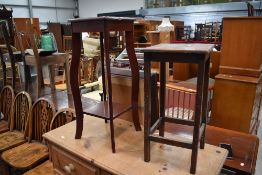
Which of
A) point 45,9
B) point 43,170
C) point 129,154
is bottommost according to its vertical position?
point 43,170

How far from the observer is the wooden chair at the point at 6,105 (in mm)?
2258

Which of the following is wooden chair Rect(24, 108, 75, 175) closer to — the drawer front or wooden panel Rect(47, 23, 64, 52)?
the drawer front

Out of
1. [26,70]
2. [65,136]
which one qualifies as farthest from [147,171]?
[26,70]

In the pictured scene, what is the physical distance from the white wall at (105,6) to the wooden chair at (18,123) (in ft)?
24.8

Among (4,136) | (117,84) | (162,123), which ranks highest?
(117,84)

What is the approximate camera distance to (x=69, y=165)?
1.07m

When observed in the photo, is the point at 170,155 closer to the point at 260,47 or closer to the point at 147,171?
the point at 147,171

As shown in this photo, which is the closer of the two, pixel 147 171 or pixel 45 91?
pixel 147 171

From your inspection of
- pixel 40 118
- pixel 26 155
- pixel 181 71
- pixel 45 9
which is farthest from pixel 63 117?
pixel 45 9

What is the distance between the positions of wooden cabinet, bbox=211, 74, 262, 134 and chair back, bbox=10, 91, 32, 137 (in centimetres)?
185

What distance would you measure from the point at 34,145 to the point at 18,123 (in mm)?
445

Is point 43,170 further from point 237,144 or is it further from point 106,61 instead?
point 237,144

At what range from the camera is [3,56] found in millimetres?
2521

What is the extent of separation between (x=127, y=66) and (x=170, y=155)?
1.81ft
